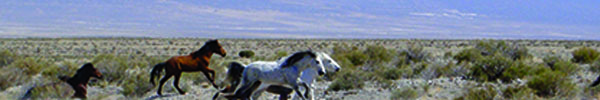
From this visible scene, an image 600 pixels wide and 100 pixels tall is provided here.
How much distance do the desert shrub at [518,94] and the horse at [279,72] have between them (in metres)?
2.62

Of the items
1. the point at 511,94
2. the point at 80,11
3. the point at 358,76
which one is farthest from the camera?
the point at 80,11

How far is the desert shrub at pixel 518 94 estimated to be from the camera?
31.8 feet

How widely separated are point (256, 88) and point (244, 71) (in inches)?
11.6

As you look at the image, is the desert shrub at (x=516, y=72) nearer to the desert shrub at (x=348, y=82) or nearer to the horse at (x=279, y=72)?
the desert shrub at (x=348, y=82)

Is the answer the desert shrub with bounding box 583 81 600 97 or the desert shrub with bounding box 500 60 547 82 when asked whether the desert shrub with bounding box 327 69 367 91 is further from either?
the desert shrub with bounding box 583 81 600 97

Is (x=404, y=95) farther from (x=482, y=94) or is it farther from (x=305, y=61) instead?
(x=305, y=61)

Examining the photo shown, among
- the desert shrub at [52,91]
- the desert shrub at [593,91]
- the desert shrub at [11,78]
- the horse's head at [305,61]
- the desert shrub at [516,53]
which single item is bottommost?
the desert shrub at [516,53]

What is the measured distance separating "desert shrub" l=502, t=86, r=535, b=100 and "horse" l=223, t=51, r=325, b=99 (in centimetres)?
262

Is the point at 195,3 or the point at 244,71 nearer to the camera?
the point at 244,71

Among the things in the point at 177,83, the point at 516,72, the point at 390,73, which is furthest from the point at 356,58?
the point at 177,83

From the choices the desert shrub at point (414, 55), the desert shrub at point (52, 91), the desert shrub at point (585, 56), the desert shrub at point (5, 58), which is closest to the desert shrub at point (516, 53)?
the desert shrub at point (585, 56)

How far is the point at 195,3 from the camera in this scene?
15462 cm

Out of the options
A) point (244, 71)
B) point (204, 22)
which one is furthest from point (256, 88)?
point (204, 22)

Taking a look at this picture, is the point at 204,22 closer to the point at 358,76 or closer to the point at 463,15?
the point at 463,15
